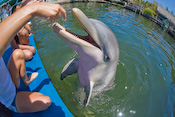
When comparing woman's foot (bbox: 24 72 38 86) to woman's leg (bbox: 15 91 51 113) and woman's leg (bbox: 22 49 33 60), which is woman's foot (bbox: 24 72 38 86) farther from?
woman's leg (bbox: 22 49 33 60)

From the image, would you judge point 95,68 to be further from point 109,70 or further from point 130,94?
point 130,94

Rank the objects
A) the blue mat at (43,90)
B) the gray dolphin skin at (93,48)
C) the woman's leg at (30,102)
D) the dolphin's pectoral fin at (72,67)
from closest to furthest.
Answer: the gray dolphin skin at (93,48), the woman's leg at (30,102), the blue mat at (43,90), the dolphin's pectoral fin at (72,67)

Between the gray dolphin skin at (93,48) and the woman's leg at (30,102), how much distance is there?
88 cm

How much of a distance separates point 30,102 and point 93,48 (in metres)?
1.56

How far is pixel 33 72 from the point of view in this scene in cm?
350

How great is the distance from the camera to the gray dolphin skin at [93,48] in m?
2.13

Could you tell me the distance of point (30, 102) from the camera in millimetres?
2385

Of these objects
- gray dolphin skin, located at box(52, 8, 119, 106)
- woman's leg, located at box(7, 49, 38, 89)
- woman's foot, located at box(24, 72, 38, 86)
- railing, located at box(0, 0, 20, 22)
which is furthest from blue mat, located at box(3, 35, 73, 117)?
railing, located at box(0, 0, 20, 22)

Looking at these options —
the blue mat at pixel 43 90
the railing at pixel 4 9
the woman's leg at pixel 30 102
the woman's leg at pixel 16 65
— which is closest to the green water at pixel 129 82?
the blue mat at pixel 43 90

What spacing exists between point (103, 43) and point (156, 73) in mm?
3482

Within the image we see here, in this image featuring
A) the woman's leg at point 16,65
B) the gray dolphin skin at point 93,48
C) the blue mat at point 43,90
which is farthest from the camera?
the blue mat at point 43,90

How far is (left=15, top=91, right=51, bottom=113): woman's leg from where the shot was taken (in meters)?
2.35

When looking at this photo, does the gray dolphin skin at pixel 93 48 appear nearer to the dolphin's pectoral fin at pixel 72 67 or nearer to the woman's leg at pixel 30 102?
the dolphin's pectoral fin at pixel 72 67

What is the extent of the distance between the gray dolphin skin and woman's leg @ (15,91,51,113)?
88 cm
